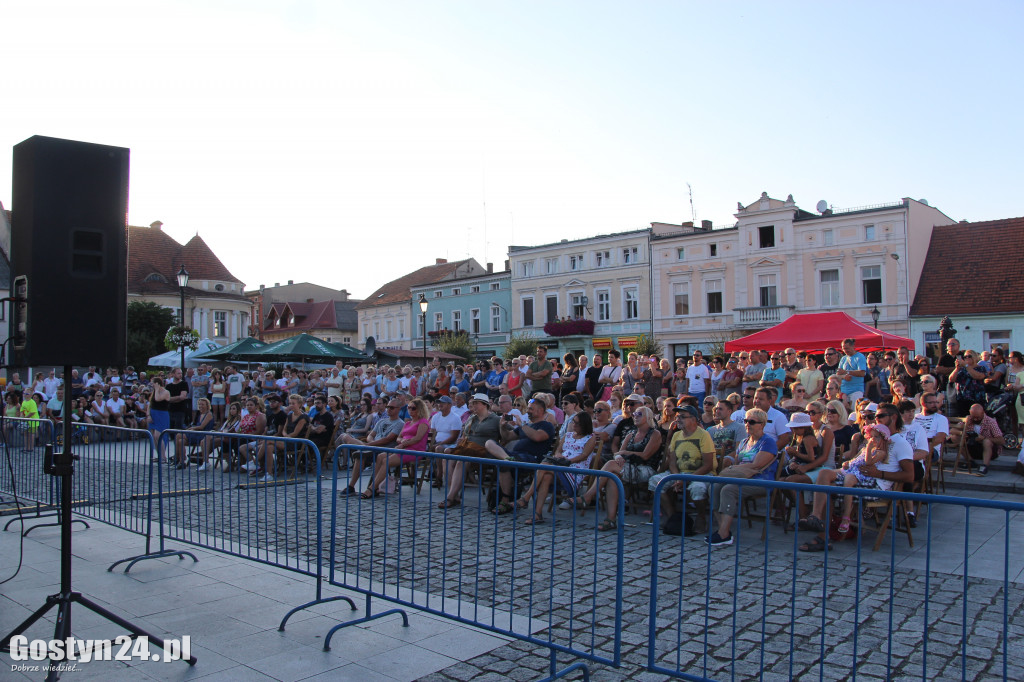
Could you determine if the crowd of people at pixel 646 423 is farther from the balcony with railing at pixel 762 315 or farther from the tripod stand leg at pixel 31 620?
the balcony with railing at pixel 762 315

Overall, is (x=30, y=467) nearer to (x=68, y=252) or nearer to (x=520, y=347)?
(x=68, y=252)

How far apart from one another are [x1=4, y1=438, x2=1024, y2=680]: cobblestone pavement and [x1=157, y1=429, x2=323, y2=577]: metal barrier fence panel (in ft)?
0.58

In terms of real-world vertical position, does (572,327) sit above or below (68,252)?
above

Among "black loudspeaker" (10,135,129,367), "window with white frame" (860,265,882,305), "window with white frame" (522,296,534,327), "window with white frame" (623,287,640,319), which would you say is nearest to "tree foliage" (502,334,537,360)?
"window with white frame" (522,296,534,327)

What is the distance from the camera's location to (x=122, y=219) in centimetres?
453

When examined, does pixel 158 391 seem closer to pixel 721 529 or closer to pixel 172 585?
pixel 172 585

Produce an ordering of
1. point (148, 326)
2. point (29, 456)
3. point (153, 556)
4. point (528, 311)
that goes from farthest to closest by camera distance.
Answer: point (148, 326), point (528, 311), point (29, 456), point (153, 556)

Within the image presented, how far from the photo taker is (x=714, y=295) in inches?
1662

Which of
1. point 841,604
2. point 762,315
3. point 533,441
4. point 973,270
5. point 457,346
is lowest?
point 841,604

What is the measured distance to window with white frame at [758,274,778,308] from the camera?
39.8m

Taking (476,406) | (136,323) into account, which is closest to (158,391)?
(476,406)

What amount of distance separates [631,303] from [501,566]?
41398 mm

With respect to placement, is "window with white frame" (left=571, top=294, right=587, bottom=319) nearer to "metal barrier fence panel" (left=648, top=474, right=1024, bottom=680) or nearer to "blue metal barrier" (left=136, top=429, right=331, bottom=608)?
"blue metal barrier" (left=136, top=429, right=331, bottom=608)

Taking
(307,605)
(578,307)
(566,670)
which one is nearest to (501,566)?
(307,605)
